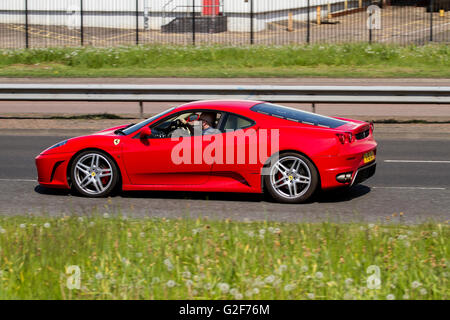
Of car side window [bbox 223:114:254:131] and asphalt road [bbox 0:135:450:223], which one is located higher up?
car side window [bbox 223:114:254:131]

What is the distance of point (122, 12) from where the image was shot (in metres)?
43.8

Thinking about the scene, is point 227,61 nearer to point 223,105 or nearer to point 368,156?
point 223,105

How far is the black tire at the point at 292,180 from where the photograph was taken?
30.8 ft

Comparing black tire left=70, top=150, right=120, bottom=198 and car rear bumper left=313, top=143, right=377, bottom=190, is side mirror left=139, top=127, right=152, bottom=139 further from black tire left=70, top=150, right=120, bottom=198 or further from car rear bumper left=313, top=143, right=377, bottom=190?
car rear bumper left=313, top=143, right=377, bottom=190

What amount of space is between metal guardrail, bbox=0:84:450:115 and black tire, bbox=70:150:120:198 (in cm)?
761

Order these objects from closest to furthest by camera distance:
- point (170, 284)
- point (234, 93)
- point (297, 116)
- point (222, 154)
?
point (170, 284) < point (222, 154) < point (297, 116) < point (234, 93)

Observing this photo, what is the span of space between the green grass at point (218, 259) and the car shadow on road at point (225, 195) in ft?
6.69

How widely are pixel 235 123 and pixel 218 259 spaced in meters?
3.49

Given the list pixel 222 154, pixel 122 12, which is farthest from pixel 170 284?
pixel 122 12

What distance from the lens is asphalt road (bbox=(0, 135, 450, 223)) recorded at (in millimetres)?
8992

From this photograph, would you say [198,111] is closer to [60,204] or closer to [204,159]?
[204,159]

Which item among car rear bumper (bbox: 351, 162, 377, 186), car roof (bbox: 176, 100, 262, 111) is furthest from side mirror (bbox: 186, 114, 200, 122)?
car rear bumper (bbox: 351, 162, 377, 186)

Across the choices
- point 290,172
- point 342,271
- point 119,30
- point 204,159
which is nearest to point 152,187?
point 204,159

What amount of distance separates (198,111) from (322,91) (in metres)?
7.79
